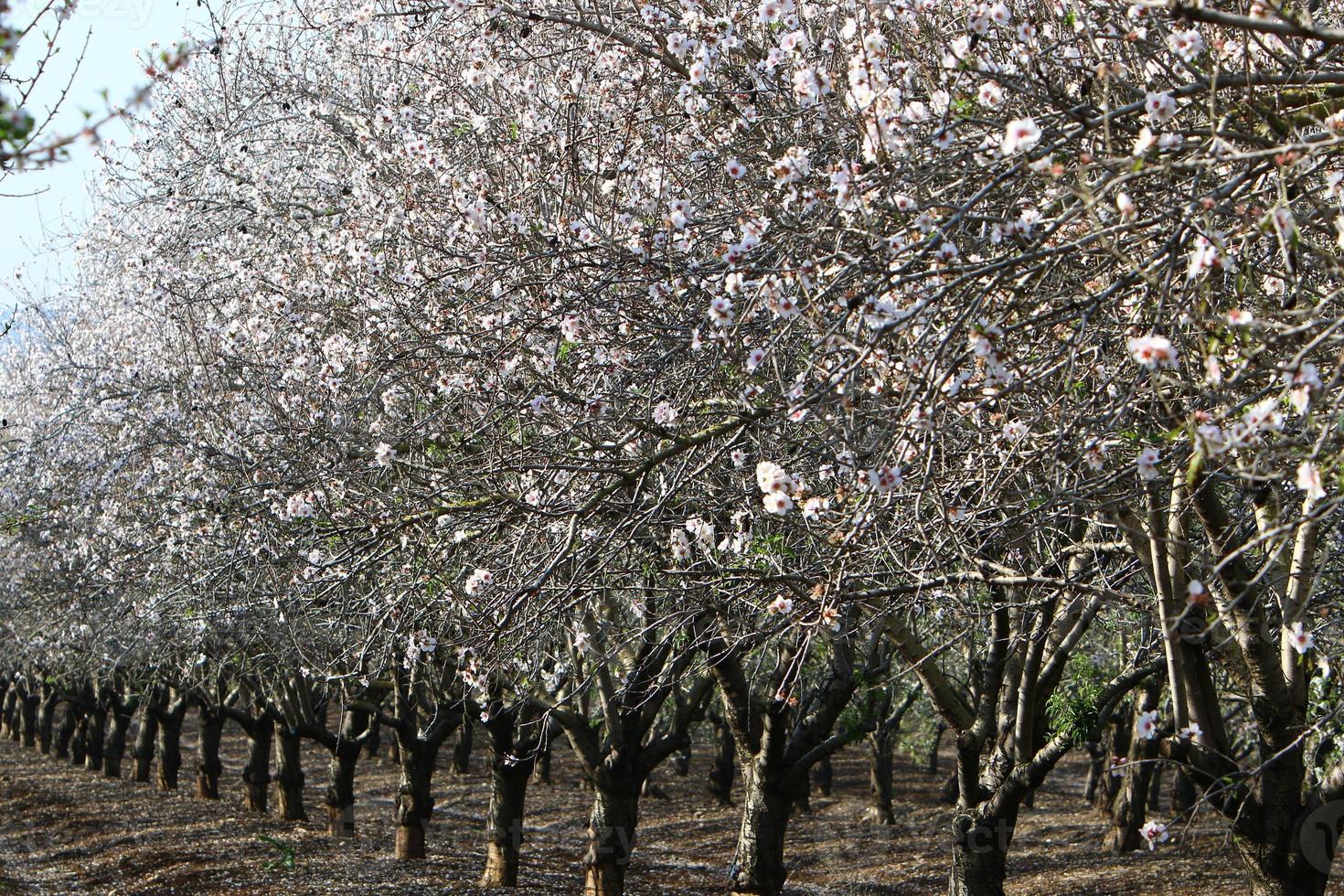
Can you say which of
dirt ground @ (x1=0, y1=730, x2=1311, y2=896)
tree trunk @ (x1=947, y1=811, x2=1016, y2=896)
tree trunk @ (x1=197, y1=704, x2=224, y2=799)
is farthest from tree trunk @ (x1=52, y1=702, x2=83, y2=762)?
tree trunk @ (x1=947, y1=811, x2=1016, y2=896)

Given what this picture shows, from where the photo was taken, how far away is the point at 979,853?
9.80 metres

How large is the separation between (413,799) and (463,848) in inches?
183

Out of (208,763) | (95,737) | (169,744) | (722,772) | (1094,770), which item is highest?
(95,737)

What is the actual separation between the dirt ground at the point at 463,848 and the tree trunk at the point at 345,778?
467mm

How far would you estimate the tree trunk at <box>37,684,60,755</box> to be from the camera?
125 feet

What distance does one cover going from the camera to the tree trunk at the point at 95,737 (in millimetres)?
32622

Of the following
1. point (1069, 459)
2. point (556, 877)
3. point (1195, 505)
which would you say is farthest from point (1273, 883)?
point (556, 877)

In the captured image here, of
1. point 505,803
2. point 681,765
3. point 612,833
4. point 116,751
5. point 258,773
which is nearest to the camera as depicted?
point 612,833

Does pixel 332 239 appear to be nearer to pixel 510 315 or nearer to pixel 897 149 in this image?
pixel 510 315

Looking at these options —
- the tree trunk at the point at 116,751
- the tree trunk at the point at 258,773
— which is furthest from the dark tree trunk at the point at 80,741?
the tree trunk at the point at 258,773

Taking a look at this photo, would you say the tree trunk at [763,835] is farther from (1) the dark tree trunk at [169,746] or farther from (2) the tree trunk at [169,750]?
(2) the tree trunk at [169,750]

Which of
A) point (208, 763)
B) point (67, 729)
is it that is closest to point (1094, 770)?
point (208, 763)

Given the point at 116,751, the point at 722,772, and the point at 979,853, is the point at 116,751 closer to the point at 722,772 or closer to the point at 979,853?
the point at 722,772

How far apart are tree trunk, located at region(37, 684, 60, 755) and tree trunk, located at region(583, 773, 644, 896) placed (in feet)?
93.9
